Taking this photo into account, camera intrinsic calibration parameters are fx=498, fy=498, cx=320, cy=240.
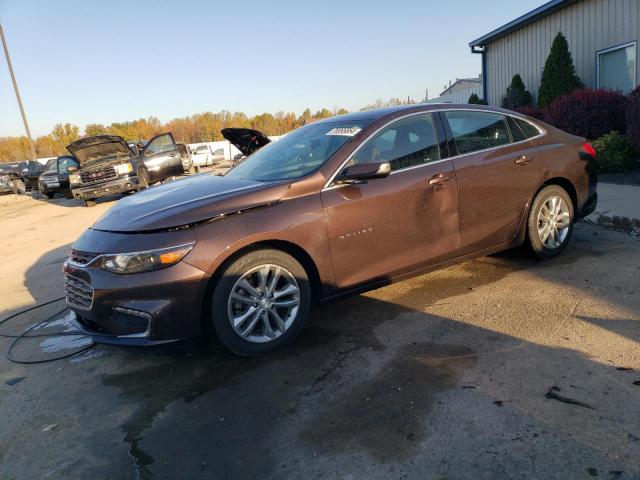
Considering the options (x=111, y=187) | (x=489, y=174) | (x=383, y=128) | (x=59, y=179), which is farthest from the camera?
(x=59, y=179)

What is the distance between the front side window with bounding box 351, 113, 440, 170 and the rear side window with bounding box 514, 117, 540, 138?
1149mm

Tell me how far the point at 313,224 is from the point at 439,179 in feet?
4.10

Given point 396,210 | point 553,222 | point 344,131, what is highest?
point 344,131

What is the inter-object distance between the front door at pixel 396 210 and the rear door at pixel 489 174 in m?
0.16

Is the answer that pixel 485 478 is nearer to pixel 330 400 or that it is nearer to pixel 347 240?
pixel 330 400

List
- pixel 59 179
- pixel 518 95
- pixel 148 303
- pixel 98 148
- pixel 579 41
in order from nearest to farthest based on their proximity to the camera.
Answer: pixel 148 303 < pixel 579 41 < pixel 98 148 < pixel 518 95 < pixel 59 179

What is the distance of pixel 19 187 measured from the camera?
25781 mm

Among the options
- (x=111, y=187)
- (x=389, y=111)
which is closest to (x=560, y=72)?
(x=389, y=111)

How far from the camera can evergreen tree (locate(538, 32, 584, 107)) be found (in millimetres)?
13070

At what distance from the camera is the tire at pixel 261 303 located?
132 inches

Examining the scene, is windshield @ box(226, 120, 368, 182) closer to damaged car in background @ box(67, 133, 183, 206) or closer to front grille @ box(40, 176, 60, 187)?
damaged car in background @ box(67, 133, 183, 206)

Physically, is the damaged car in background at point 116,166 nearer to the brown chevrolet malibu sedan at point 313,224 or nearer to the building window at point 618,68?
the brown chevrolet malibu sedan at point 313,224

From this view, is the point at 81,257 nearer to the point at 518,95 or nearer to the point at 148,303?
the point at 148,303

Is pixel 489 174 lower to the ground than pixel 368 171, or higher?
lower
